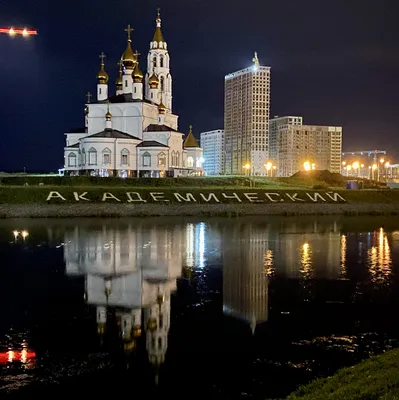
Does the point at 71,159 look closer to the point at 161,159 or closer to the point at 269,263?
the point at 161,159

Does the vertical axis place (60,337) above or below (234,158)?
below

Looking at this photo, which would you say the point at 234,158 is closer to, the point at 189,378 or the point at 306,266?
the point at 306,266

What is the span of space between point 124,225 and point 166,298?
2076cm

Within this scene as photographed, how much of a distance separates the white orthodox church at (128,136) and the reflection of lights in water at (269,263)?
37.2 m

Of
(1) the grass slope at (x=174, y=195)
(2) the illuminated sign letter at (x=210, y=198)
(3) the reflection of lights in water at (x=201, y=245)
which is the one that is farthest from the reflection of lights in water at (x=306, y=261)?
(1) the grass slope at (x=174, y=195)

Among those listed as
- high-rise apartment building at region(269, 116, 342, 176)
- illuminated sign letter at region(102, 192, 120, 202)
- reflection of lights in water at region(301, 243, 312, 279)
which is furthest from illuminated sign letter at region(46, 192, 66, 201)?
high-rise apartment building at region(269, 116, 342, 176)

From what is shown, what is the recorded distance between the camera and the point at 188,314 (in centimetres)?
1330

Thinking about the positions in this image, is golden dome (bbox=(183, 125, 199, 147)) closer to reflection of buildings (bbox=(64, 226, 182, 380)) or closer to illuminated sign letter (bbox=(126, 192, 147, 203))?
illuminated sign letter (bbox=(126, 192, 147, 203))

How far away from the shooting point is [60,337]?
1130cm

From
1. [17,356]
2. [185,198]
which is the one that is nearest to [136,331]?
[17,356]

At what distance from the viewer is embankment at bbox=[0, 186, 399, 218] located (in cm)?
4188

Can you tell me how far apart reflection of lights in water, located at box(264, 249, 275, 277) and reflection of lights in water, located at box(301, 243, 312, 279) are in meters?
1.14

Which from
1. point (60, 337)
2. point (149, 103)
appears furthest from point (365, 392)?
point (149, 103)

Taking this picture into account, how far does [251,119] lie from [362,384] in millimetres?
108632
